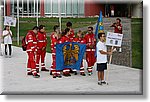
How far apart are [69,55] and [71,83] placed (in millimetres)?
1127

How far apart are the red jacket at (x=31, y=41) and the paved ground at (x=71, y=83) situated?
0.89m

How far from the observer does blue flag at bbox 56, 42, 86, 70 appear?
10.7 metres

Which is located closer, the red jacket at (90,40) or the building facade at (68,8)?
the red jacket at (90,40)

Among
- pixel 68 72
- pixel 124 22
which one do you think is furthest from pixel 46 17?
pixel 68 72

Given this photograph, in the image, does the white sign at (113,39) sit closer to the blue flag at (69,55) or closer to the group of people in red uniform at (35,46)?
the blue flag at (69,55)

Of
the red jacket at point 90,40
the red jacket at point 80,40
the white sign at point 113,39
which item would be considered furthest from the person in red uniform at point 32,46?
the white sign at point 113,39

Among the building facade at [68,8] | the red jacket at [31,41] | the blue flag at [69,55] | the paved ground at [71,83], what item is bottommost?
the paved ground at [71,83]

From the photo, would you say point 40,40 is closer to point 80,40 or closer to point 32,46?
point 32,46

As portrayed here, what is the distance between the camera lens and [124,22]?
29.7 meters

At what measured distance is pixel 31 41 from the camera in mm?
10695

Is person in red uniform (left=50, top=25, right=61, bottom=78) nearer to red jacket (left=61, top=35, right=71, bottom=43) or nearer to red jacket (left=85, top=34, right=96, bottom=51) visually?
red jacket (left=61, top=35, right=71, bottom=43)

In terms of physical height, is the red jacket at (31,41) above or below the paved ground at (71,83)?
above

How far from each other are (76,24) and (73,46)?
1994cm

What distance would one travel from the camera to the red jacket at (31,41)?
10.7m
